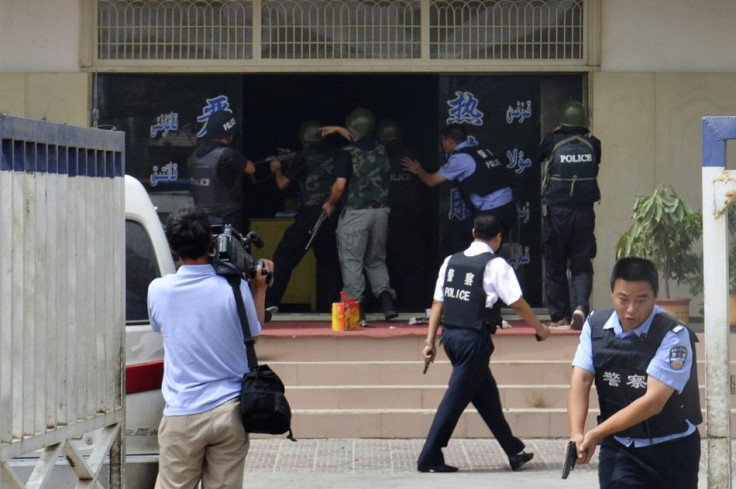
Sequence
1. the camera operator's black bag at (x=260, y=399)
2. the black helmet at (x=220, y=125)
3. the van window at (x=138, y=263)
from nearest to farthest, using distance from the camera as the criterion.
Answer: the camera operator's black bag at (x=260, y=399) → the van window at (x=138, y=263) → the black helmet at (x=220, y=125)

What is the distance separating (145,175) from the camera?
12789mm

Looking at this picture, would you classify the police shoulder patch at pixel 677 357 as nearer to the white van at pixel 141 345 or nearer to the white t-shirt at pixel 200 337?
the white t-shirt at pixel 200 337

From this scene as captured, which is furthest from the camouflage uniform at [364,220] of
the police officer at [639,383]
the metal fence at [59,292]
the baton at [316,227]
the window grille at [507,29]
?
the metal fence at [59,292]

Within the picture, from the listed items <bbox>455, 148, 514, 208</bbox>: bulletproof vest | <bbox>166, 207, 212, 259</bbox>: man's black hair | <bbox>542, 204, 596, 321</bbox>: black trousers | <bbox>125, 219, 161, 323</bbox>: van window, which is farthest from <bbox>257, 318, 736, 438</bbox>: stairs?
<bbox>166, 207, 212, 259</bbox>: man's black hair

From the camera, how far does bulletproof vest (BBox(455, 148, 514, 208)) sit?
1263 cm

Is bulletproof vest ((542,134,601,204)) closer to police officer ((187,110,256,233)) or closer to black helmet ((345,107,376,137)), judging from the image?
black helmet ((345,107,376,137))

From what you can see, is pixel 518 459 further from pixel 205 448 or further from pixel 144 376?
pixel 205 448

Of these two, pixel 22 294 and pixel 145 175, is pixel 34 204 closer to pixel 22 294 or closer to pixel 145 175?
pixel 22 294

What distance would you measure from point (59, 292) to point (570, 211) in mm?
7564

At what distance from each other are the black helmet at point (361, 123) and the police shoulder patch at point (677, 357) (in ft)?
24.6

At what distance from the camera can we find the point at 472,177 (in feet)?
41.4

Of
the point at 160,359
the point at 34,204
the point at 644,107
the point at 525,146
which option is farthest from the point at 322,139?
the point at 34,204

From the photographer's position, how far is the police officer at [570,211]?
38.2ft

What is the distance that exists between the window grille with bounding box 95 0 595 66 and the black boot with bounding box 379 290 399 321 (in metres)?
2.15
